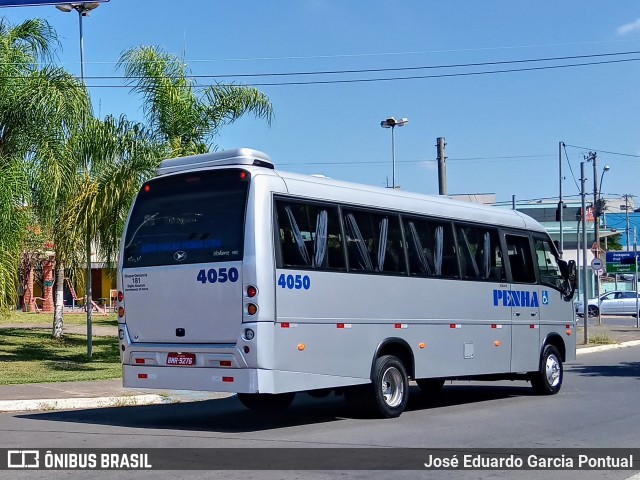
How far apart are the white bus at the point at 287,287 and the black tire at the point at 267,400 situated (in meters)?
0.03

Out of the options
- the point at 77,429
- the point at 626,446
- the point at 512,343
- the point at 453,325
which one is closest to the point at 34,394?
the point at 77,429

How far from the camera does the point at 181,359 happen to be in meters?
11.9

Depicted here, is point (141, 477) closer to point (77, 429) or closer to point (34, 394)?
point (77, 429)

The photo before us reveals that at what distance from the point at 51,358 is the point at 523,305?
1276 cm

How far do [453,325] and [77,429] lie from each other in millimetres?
6041

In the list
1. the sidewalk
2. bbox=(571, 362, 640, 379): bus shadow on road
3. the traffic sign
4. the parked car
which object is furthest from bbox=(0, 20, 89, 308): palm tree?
the parked car

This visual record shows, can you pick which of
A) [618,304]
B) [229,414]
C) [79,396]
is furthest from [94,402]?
[618,304]

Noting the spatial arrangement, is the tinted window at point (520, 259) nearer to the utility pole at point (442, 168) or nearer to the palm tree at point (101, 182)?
the palm tree at point (101, 182)

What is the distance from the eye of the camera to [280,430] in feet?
39.3

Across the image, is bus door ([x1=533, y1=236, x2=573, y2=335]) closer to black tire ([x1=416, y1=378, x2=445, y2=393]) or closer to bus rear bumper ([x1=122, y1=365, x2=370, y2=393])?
black tire ([x1=416, y1=378, x2=445, y2=393])

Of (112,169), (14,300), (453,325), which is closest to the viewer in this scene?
(453,325)

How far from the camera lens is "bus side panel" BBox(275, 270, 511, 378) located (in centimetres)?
1180

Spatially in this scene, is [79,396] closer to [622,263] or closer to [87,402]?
[87,402]

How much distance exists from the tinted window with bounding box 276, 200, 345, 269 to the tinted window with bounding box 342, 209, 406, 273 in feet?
0.87
